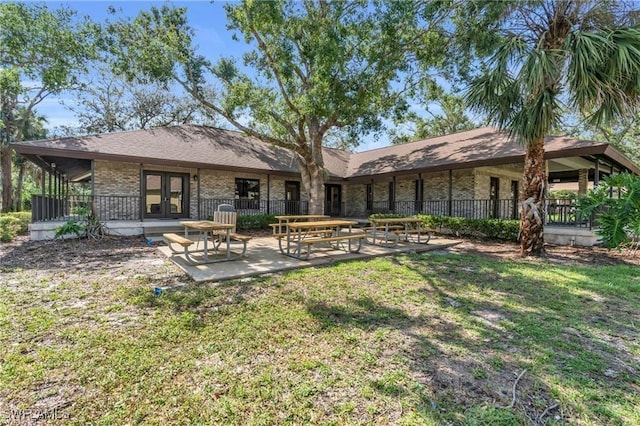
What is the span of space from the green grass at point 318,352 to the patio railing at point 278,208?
20.3ft

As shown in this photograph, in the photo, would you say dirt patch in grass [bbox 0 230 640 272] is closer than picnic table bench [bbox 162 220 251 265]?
No

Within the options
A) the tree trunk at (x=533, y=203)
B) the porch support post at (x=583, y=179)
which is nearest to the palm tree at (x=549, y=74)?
the tree trunk at (x=533, y=203)

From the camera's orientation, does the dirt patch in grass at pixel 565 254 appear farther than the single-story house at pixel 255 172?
No

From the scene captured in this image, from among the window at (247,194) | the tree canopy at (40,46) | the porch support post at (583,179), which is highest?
the tree canopy at (40,46)

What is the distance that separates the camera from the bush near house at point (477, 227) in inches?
414

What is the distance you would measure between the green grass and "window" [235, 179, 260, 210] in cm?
1034

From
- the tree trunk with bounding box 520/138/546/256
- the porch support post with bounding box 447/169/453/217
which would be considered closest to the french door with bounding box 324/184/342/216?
the porch support post with bounding box 447/169/453/217

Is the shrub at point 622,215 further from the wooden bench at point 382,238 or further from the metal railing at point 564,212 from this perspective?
the wooden bench at point 382,238

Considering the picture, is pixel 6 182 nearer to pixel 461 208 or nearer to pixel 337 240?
pixel 337 240

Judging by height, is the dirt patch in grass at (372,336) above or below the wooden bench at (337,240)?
below

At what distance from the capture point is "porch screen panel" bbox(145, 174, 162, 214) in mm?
13273

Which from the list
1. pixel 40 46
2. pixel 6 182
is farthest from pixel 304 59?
pixel 6 182

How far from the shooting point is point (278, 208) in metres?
16.8

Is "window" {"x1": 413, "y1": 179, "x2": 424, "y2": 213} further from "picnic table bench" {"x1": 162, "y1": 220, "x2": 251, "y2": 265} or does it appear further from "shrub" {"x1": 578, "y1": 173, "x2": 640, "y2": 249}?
"picnic table bench" {"x1": 162, "y1": 220, "x2": 251, "y2": 265}
